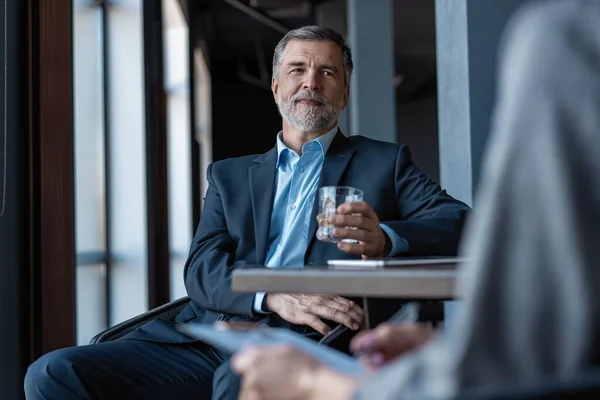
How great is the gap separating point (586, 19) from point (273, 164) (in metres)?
1.97

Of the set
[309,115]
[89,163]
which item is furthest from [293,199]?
[89,163]

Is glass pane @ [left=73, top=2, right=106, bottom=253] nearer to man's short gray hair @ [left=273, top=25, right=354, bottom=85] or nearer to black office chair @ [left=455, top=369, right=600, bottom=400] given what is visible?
man's short gray hair @ [left=273, top=25, right=354, bottom=85]

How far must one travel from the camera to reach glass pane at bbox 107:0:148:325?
5879 mm

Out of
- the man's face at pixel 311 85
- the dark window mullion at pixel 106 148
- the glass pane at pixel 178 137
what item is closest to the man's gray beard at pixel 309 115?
the man's face at pixel 311 85

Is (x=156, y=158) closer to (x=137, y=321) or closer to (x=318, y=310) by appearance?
(x=137, y=321)

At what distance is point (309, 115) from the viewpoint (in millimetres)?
2789

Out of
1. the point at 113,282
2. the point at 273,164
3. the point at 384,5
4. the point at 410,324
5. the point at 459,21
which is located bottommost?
the point at 113,282

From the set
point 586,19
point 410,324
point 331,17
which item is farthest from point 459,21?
point 331,17

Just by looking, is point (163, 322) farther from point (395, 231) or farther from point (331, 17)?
point (331, 17)

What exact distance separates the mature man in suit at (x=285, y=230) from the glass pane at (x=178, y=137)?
6175 millimetres

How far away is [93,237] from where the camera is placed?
521 cm

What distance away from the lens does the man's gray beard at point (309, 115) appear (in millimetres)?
2781

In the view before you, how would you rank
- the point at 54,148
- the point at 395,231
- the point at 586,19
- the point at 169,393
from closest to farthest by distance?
1. the point at 586,19
2. the point at 395,231
3. the point at 169,393
4. the point at 54,148

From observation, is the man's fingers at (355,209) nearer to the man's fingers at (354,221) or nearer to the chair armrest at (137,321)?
the man's fingers at (354,221)
